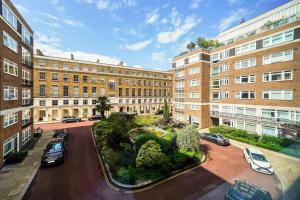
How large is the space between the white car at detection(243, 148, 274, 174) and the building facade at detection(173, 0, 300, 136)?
524 centimetres

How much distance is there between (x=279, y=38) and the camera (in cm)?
2339

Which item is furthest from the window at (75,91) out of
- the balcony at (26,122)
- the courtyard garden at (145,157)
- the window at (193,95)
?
the window at (193,95)

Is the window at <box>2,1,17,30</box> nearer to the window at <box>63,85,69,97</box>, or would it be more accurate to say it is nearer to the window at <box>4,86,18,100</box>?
the window at <box>4,86,18,100</box>

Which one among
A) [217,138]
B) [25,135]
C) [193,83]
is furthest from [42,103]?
[217,138]

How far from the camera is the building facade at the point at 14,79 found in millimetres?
16266

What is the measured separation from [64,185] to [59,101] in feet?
120

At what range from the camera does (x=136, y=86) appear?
5819 cm

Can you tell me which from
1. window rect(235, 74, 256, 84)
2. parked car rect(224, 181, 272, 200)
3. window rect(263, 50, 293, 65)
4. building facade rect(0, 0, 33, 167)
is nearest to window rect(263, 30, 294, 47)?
window rect(263, 50, 293, 65)

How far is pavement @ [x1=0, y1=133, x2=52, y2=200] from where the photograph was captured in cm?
1208

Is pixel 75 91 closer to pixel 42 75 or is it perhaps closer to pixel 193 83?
pixel 42 75

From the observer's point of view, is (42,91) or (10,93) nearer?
(10,93)

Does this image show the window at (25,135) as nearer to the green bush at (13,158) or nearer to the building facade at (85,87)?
the green bush at (13,158)

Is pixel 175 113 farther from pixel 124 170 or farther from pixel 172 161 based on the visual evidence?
pixel 124 170

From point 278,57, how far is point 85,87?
149 ft
